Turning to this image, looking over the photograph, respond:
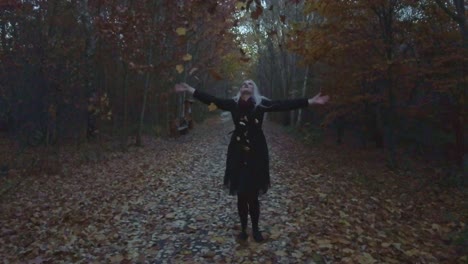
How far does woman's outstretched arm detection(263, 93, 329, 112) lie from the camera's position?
227 inches

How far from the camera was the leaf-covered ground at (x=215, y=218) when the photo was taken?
235 inches

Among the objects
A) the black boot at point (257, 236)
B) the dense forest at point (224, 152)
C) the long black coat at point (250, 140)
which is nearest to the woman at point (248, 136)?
the long black coat at point (250, 140)

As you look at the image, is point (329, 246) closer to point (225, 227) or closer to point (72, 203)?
point (225, 227)

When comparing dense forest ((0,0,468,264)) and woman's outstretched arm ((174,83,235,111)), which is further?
dense forest ((0,0,468,264))

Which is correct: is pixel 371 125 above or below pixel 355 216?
above

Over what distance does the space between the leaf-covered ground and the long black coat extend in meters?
0.93

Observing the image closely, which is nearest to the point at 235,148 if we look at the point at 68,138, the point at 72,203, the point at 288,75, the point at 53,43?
the point at 72,203

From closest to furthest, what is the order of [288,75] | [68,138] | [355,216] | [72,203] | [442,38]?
[355,216]
[72,203]
[442,38]
[68,138]
[288,75]

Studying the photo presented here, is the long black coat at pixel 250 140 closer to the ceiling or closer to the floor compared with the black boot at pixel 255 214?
closer to the ceiling

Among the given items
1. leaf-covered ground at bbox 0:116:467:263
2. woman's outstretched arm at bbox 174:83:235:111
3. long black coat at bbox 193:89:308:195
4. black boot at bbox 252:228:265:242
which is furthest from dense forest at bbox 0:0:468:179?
black boot at bbox 252:228:265:242

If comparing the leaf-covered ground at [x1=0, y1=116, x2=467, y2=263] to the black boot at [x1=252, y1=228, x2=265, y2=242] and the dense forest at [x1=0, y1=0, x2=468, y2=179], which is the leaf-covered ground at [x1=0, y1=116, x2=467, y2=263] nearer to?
the black boot at [x1=252, y1=228, x2=265, y2=242]

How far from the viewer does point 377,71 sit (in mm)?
12898

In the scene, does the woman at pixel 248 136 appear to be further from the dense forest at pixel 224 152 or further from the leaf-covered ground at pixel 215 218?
the leaf-covered ground at pixel 215 218

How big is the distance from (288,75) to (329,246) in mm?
26549
